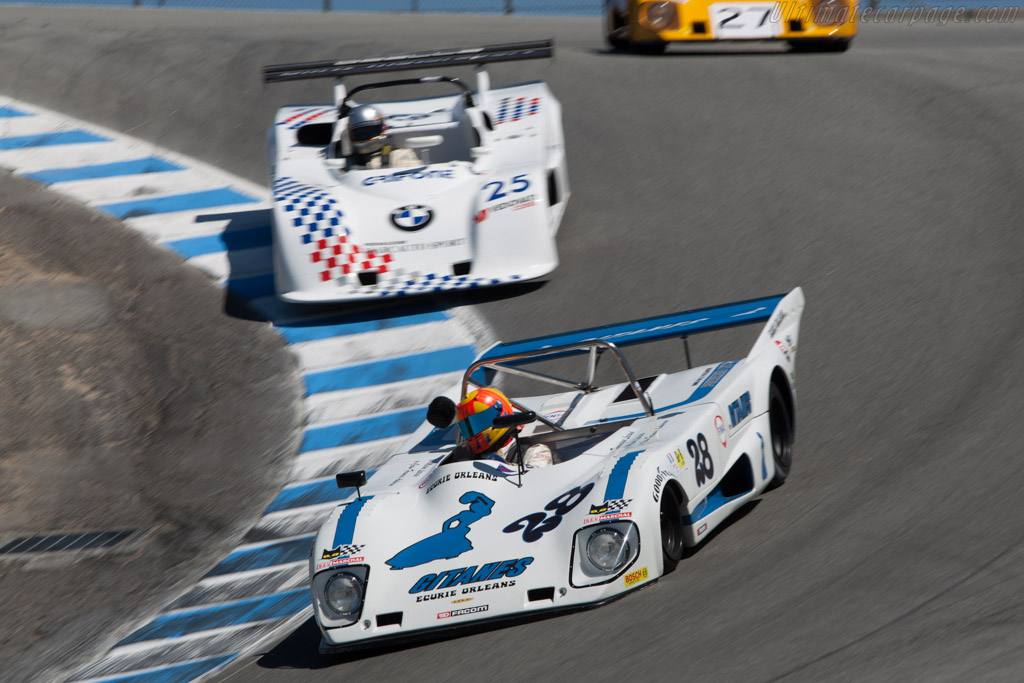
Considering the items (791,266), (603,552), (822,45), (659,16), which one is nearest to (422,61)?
(791,266)

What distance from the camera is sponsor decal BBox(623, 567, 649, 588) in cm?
514

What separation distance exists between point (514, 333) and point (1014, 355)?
3470mm

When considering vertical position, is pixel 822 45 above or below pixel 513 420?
below

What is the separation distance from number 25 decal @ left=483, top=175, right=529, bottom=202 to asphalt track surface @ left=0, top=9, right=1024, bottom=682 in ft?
2.56

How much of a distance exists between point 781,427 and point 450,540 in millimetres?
2102

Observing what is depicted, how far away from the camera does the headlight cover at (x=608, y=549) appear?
5.11 meters

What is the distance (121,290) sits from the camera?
34.9ft

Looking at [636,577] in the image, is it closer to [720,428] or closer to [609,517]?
[609,517]

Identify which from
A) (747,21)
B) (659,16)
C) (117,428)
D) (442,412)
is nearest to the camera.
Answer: (442,412)

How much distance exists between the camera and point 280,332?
9.93 meters

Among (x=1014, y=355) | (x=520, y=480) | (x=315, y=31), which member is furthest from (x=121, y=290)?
(x=315, y=31)

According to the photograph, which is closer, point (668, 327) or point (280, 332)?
point (668, 327)

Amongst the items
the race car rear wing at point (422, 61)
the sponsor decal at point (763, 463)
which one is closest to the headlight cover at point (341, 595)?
the sponsor decal at point (763, 463)

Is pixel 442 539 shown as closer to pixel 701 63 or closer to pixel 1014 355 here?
pixel 1014 355
